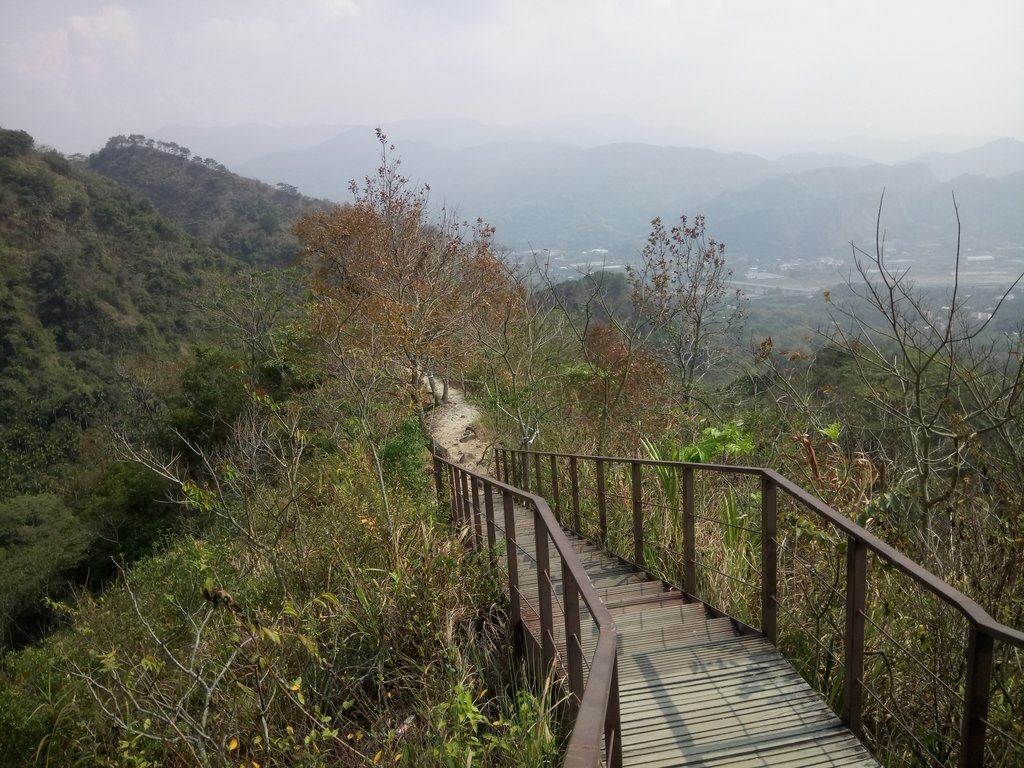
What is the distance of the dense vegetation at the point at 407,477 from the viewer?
12.1 ft

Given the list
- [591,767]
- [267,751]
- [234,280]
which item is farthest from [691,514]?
[234,280]

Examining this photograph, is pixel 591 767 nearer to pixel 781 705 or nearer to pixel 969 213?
pixel 781 705

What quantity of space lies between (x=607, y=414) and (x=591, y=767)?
31.2 ft

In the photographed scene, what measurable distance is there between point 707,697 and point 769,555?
83cm

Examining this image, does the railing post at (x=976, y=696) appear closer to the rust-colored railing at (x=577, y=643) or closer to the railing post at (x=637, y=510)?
the rust-colored railing at (x=577, y=643)

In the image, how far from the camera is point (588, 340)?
17969 millimetres

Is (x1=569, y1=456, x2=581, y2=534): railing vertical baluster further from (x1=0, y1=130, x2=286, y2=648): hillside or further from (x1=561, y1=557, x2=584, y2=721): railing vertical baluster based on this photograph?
(x1=0, y1=130, x2=286, y2=648): hillside

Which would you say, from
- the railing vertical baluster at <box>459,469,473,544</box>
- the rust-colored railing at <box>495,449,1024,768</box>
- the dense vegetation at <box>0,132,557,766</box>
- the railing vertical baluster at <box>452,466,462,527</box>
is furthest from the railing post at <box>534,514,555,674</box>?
the railing vertical baluster at <box>452,466,462,527</box>

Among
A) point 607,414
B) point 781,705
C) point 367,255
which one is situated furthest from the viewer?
point 367,255

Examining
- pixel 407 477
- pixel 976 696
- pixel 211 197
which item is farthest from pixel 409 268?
pixel 211 197

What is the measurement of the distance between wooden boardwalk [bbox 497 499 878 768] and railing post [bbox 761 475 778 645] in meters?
0.12

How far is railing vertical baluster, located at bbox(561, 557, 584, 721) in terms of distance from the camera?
2.64 meters

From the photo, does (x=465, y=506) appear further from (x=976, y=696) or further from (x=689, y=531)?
(x=976, y=696)

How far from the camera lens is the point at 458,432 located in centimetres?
1483
